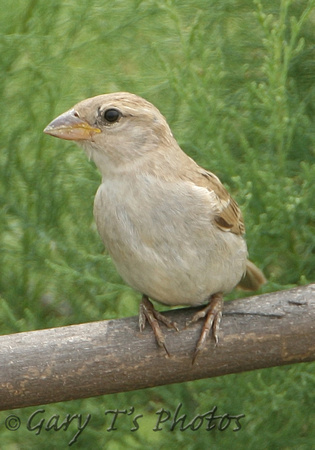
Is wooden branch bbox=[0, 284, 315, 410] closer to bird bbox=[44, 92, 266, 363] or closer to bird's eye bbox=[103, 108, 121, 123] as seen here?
bird bbox=[44, 92, 266, 363]

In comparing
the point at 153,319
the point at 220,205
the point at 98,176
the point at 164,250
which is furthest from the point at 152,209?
the point at 98,176

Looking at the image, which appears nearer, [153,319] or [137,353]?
[137,353]

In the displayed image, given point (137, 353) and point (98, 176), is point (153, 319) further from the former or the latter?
point (98, 176)

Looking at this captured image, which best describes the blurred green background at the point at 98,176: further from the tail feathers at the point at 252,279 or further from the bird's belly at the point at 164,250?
the bird's belly at the point at 164,250

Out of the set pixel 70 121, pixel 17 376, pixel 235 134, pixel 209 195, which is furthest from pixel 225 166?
pixel 17 376

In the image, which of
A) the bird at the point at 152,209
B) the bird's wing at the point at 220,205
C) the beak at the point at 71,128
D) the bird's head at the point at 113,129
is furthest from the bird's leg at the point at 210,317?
the beak at the point at 71,128
